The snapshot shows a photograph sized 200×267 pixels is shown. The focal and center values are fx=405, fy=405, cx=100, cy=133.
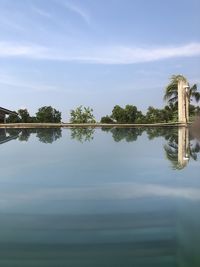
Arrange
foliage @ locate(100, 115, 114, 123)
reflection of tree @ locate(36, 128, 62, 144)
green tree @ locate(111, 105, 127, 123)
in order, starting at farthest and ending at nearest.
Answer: foliage @ locate(100, 115, 114, 123) → green tree @ locate(111, 105, 127, 123) → reflection of tree @ locate(36, 128, 62, 144)

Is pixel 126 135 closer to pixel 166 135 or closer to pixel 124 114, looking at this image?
pixel 166 135

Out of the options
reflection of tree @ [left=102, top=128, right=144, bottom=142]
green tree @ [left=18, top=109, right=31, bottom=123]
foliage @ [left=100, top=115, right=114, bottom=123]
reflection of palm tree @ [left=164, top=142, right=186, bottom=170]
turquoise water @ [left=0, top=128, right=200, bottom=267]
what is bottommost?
turquoise water @ [left=0, top=128, right=200, bottom=267]

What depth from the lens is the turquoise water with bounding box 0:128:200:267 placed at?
231cm

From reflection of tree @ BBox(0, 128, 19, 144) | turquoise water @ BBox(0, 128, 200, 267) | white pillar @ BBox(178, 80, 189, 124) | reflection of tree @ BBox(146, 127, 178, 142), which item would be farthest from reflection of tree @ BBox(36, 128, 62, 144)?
white pillar @ BBox(178, 80, 189, 124)

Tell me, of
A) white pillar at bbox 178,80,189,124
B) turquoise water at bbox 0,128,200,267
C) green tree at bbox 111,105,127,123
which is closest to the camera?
turquoise water at bbox 0,128,200,267

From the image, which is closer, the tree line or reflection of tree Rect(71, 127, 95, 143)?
reflection of tree Rect(71, 127, 95, 143)

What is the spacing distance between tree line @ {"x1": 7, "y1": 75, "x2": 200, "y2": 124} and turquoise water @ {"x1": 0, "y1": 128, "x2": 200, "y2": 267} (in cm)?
1628

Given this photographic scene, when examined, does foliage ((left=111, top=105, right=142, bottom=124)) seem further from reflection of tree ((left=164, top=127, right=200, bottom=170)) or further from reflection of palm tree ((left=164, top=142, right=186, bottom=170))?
reflection of palm tree ((left=164, top=142, right=186, bottom=170))

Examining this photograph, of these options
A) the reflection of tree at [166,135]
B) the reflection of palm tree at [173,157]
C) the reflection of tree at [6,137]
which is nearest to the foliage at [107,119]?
the reflection of tree at [166,135]

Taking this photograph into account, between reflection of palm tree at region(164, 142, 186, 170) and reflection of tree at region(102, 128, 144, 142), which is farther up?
reflection of tree at region(102, 128, 144, 142)

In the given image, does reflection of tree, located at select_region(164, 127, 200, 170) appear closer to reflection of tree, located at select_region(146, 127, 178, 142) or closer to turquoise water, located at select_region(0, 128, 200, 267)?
turquoise water, located at select_region(0, 128, 200, 267)

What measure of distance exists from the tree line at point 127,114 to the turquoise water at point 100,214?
16279mm

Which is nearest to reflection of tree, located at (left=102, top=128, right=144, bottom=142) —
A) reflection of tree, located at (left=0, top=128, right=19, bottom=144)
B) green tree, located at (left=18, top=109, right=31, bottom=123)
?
reflection of tree, located at (left=0, top=128, right=19, bottom=144)

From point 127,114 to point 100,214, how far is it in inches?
771
